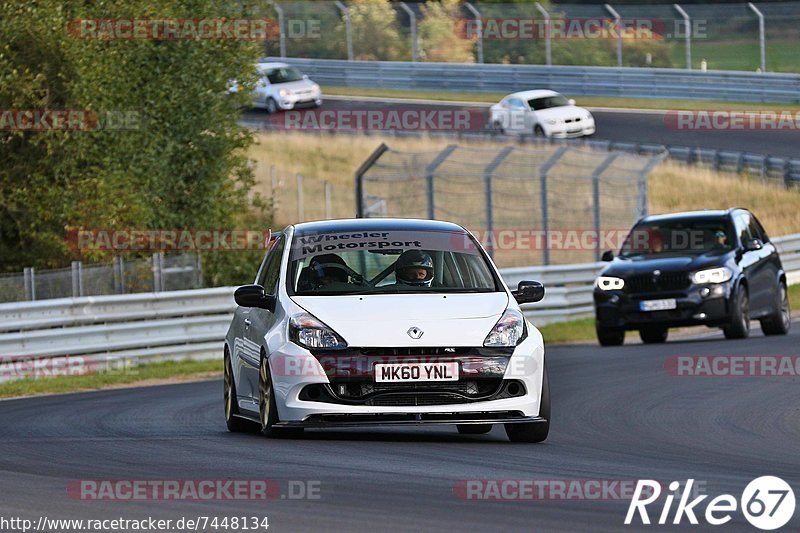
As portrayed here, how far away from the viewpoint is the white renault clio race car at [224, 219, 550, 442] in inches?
421


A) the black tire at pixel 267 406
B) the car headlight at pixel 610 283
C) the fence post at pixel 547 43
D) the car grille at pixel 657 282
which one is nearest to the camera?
the black tire at pixel 267 406

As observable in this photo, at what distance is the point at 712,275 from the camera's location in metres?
20.6

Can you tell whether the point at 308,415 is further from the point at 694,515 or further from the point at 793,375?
the point at 793,375

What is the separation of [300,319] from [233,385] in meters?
1.73

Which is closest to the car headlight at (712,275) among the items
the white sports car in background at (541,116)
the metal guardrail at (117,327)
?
the metal guardrail at (117,327)

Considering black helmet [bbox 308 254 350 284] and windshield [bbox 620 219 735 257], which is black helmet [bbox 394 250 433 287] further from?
windshield [bbox 620 219 735 257]

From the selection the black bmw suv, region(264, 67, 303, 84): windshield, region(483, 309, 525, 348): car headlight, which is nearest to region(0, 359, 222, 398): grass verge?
the black bmw suv

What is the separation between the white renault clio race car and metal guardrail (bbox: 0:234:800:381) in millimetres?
9523

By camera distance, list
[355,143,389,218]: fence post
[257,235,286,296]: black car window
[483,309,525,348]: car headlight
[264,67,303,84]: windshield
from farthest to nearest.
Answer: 1. [264,67,303,84]: windshield
2. [355,143,389,218]: fence post
3. [257,235,286,296]: black car window
4. [483,309,525,348]: car headlight

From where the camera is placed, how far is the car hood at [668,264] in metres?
20.8

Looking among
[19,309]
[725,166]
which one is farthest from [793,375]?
[725,166]

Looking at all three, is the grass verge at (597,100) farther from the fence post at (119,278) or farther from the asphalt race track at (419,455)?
the asphalt race track at (419,455)

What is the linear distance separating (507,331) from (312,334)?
124 centimetres

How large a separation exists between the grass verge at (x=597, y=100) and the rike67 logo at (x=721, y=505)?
3877cm
